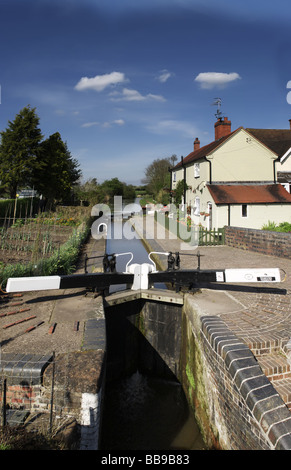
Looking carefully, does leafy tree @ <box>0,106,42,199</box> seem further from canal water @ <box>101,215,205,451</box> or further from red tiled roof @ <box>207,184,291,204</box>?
canal water @ <box>101,215,205,451</box>

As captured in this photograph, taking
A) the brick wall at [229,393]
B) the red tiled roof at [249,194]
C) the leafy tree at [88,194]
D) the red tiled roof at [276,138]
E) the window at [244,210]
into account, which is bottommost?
the brick wall at [229,393]

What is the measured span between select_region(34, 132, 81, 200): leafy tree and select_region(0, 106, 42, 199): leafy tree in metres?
0.73

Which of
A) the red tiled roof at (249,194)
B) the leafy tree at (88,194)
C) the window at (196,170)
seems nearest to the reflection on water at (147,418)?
the red tiled roof at (249,194)

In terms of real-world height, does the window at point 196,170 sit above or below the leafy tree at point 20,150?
below

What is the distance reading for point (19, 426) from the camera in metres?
3.32

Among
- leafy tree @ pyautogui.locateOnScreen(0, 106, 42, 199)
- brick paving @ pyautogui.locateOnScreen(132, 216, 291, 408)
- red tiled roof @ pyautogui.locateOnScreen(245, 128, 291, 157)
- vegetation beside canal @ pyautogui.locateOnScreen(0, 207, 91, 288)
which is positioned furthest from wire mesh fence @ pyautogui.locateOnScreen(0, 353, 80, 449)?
leafy tree @ pyautogui.locateOnScreen(0, 106, 42, 199)

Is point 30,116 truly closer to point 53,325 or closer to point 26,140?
point 26,140

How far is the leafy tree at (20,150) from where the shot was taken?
25719 millimetres

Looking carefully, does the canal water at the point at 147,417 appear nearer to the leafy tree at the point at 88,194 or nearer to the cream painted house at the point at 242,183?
the cream painted house at the point at 242,183

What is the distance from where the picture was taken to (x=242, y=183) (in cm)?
2034

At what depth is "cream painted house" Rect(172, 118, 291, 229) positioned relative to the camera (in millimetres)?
18125

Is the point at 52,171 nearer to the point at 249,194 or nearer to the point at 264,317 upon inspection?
the point at 249,194
